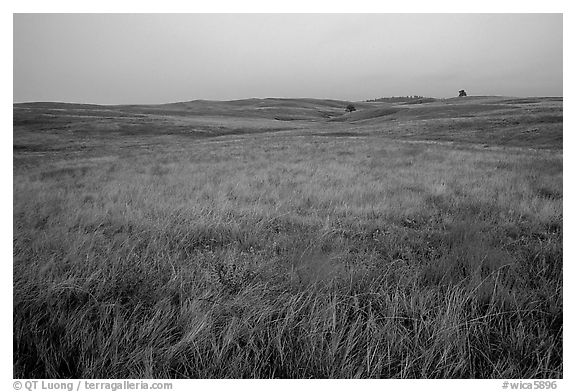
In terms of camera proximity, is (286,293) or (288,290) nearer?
(286,293)

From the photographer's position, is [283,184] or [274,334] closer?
[274,334]

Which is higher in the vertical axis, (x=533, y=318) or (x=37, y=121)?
(x=37, y=121)

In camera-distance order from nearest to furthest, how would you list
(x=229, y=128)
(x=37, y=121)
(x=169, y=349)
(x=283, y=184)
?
(x=169, y=349) → (x=283, y=184) → (x=37, y=121) → (x=229, y=128)

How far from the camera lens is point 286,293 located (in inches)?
96.4

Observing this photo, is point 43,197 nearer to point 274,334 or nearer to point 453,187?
point 274,334

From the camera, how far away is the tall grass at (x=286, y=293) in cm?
189

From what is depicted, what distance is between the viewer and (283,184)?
8.36 m

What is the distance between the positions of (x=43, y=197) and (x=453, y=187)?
906 centimetres

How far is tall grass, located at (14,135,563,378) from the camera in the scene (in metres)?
1.89

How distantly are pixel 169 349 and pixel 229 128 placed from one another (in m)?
43.3
